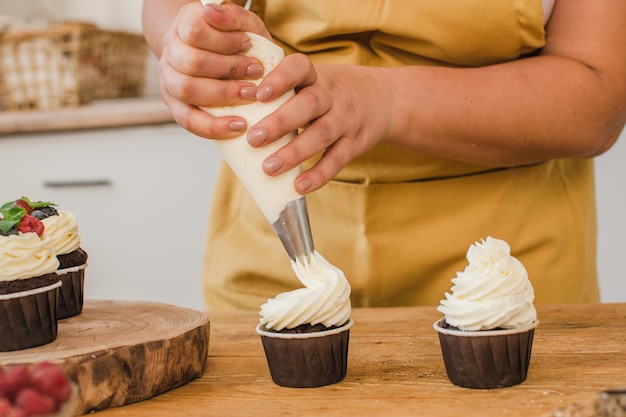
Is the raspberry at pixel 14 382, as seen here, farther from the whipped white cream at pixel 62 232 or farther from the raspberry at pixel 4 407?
the whipped white cream at pixel 62 232

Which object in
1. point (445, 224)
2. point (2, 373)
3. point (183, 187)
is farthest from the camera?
point (183, 187)

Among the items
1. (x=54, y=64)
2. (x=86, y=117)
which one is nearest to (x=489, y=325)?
(x=86, y=117)

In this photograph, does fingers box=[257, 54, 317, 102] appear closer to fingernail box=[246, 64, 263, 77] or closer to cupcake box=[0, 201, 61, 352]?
fingernail box=[246, 64, 263, 77]

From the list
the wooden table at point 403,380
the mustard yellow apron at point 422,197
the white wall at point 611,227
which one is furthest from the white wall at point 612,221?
the wooden table at point 403,380

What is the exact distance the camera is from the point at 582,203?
1373mm

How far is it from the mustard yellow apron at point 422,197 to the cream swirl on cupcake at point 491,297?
0.32 metres

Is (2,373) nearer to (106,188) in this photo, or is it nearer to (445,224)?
(445,224)

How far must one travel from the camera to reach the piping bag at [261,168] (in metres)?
0.91

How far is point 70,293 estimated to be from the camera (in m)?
1.19

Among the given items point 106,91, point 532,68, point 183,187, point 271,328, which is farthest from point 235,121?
point 106,91

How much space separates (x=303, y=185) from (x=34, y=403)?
0.41 metres

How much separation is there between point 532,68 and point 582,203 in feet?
1.02

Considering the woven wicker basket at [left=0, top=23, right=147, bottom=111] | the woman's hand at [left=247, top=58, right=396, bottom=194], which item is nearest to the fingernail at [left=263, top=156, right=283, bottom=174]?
the woman's hand at [left=247, top=58, right=396, bottom=194]

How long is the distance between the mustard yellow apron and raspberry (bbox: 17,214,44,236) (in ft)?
1.21
